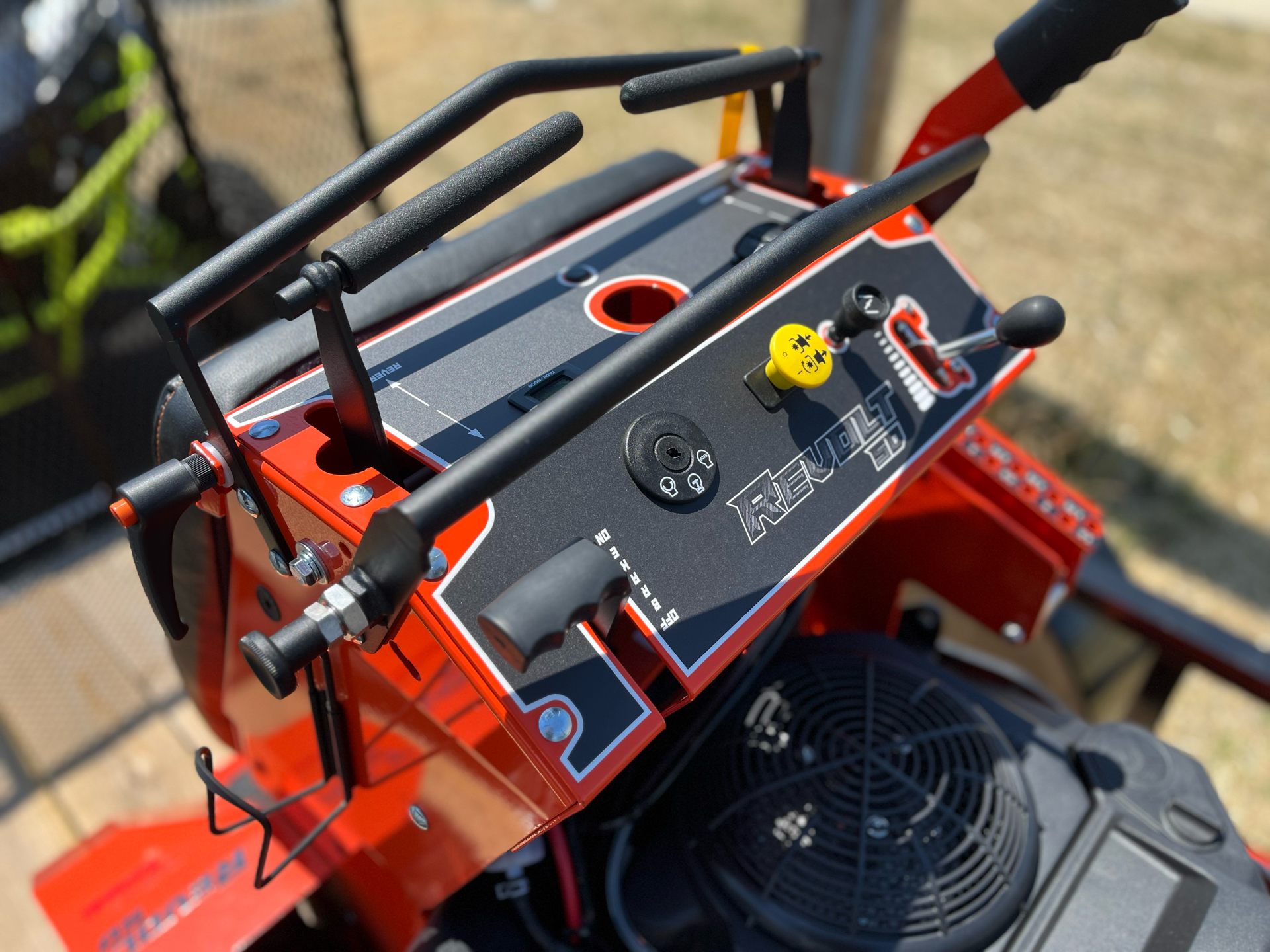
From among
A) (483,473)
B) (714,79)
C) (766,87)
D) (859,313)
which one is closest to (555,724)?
(483,473)

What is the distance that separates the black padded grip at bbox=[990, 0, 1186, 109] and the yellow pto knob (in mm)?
462

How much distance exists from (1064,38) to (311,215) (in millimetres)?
870

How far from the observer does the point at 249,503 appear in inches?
32.6

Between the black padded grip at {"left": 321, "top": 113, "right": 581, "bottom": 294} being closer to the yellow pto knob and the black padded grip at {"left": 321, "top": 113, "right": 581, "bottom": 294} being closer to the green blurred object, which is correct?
the yellow pto knob

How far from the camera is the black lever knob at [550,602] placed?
0.62 metres

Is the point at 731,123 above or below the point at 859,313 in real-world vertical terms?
above

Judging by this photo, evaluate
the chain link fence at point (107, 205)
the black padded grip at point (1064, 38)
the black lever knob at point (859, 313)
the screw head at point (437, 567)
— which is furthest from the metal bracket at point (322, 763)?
the chain link fence at point (107, 205)

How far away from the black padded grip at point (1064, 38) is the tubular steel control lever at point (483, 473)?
0.53 m

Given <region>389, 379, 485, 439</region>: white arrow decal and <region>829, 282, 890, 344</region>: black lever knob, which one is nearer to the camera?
<region>389, 379, 485, 439</region>: white arrow decal

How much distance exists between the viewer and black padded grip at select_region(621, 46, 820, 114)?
35.8 inches

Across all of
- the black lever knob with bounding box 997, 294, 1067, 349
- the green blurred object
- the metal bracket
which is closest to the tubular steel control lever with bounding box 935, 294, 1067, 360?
the black lever knob with bounding box 997, 294, 1067, 349

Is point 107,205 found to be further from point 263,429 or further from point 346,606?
point 346,606

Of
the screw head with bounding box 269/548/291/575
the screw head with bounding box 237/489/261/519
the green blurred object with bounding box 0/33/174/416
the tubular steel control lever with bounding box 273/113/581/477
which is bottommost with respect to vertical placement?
the screw head with bounding box 269/548/291/575

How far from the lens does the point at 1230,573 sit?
2551 mm
